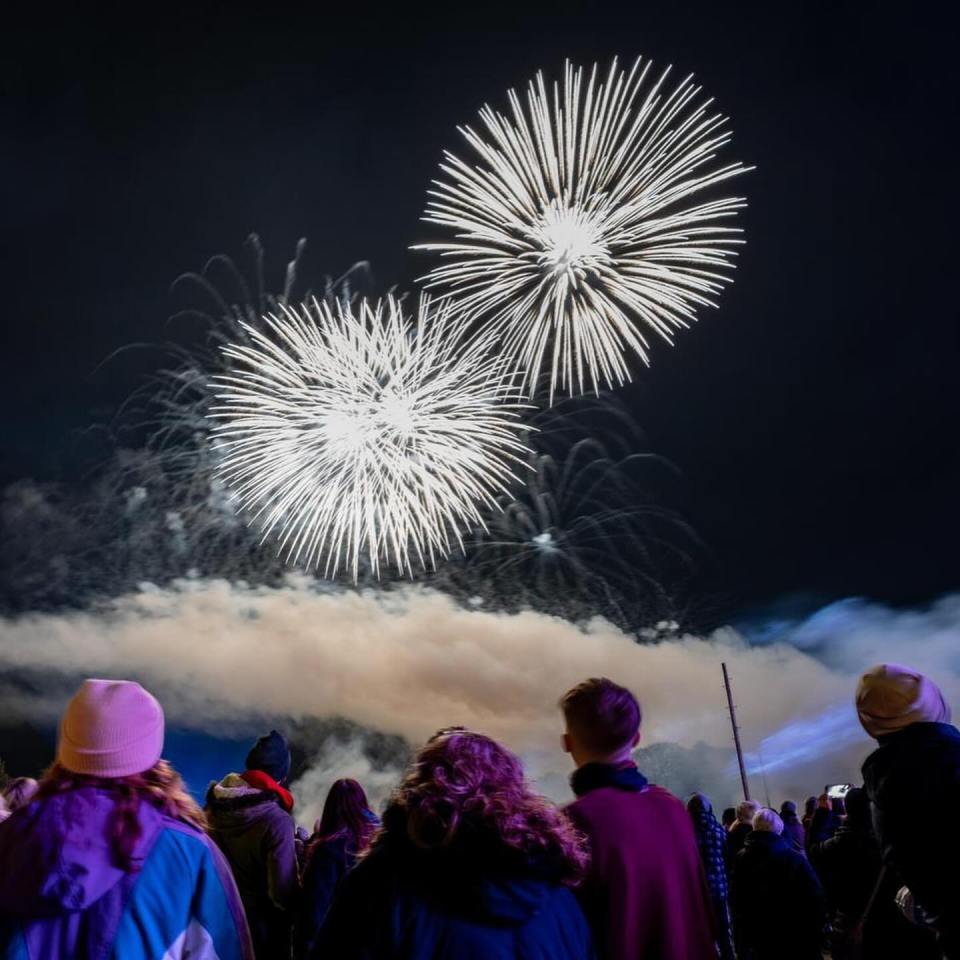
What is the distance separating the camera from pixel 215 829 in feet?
15.6

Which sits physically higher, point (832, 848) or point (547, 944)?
point (832, 848)

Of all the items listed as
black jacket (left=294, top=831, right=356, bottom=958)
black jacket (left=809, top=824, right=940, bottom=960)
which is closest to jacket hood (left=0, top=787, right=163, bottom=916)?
black jacket (left=294, top=831, right=356, bottom=958)

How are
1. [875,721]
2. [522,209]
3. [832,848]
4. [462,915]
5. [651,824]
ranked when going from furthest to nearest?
1. [522,209]
2. [832,848]
3. [875,721]
4. [651,824]
5. [462,915]

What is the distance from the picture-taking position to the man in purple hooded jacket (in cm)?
278

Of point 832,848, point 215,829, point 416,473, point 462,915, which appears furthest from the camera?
point 416,473

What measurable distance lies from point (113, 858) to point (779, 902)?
4818mm

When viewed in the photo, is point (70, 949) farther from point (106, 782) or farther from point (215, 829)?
point (215, 829)

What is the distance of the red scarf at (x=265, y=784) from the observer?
498 cm

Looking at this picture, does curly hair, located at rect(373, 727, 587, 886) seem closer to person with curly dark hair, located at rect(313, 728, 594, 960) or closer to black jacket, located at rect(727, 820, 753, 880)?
person with curly dark hair, located at rect(313, 728, 594, 960)

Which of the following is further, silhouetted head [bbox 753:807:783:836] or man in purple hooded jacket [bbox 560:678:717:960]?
silhouetted head [bbox 753:807:783:836]

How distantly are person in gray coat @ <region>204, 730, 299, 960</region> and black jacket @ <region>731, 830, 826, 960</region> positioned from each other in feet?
10.1

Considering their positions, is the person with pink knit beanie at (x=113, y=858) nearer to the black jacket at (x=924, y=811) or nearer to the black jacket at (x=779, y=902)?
the black jacket at (x=924, y=811)

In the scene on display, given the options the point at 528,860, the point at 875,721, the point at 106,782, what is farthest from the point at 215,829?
the point at 875,721

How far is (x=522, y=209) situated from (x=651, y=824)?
512 inches
